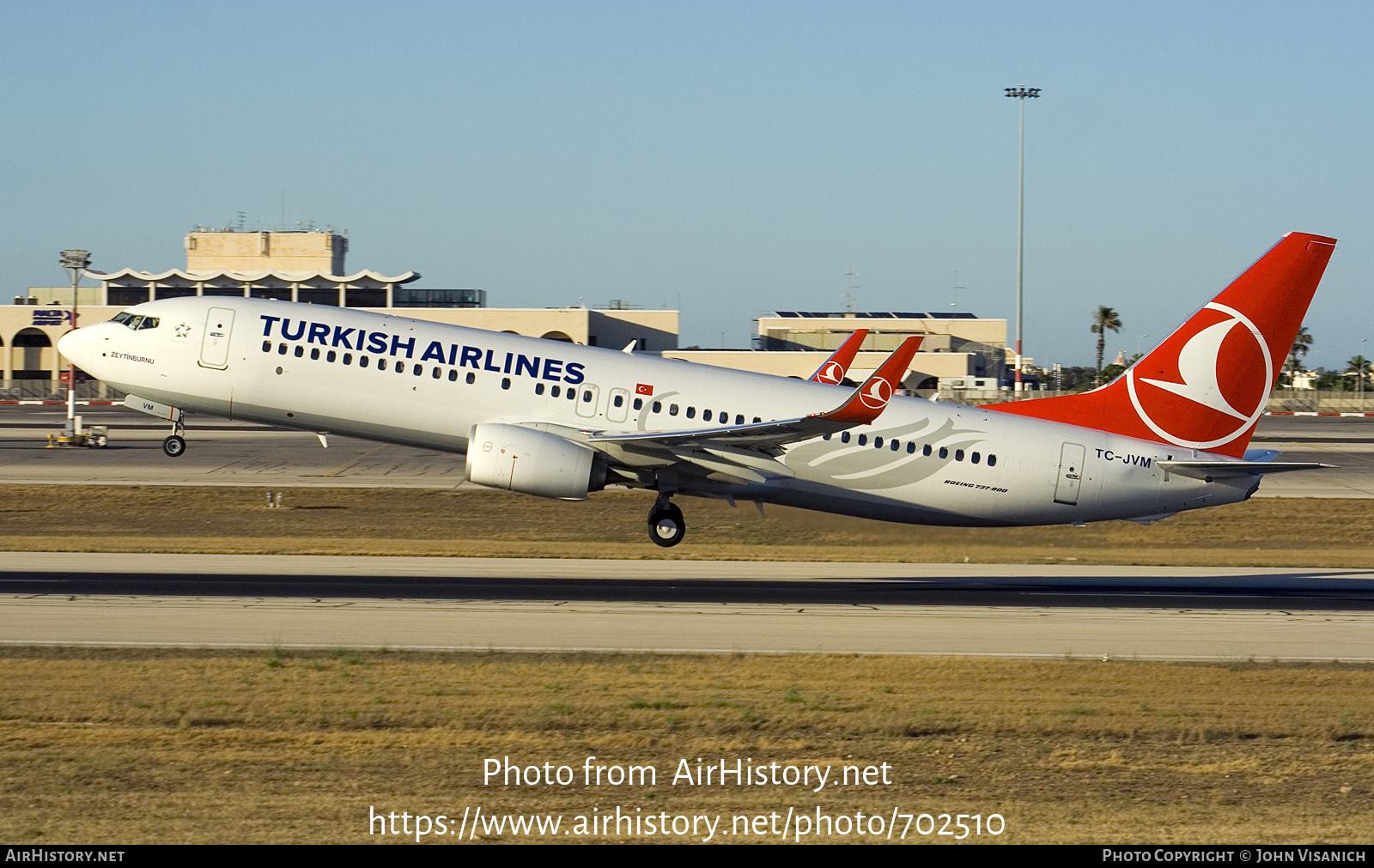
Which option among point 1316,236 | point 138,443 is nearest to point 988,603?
point 1316,236

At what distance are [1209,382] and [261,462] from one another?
45.6m

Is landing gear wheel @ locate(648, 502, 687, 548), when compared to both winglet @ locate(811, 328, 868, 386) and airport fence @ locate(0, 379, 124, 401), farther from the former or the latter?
airport fence @ locate(0, 379, 124, 401)

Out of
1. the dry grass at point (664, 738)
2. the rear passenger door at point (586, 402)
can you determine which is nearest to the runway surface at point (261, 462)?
the rear passenger door at point (586, 402)

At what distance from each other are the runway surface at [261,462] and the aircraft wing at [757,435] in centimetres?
1793

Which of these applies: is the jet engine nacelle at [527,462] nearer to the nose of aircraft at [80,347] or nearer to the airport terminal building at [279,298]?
the nose of aircraft at [80,347]

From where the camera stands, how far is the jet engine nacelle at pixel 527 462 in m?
30.0

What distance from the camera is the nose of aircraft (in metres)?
32.1

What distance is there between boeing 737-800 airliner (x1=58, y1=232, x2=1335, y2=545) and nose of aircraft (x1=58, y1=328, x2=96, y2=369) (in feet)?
0.13

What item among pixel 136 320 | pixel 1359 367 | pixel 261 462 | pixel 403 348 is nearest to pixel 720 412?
pixel 403 348

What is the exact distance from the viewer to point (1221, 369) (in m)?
34.1

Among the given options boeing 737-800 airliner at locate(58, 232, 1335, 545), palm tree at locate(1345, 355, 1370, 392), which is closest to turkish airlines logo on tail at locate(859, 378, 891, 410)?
boeing 737-800 airliner at locate(58, 232, 1335, 545)

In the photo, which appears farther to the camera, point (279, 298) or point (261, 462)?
point (279, 298)

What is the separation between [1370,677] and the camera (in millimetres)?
24047

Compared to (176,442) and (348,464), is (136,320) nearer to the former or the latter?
(176,442)
